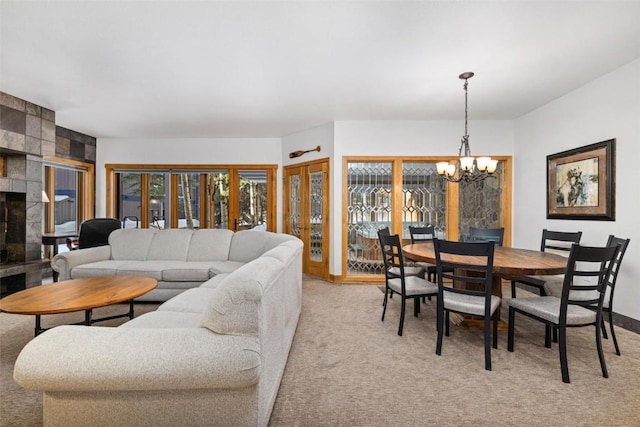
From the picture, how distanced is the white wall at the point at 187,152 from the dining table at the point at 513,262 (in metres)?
3.32

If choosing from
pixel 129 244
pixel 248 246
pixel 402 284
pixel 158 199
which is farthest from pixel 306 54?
pixel 158 199

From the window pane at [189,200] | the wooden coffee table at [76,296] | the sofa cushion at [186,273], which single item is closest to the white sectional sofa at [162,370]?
the wooden coffee table at [76,296]

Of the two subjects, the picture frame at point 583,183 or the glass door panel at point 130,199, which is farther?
the glass door panel at point 130,199

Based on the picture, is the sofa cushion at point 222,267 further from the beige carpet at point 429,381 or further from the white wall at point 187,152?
the white wall at point 187,152

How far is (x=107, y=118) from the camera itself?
4.30 metres

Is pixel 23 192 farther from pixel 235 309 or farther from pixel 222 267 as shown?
pixel 235 309

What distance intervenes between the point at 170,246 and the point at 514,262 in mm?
3868

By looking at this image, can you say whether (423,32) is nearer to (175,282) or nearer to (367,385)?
(367,385)

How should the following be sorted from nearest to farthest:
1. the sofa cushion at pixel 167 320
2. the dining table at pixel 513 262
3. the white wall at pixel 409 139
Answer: the sofa cushion at pixel 167 320 < the dining table at pixel 513 262 < the white wall at pixel 409 139

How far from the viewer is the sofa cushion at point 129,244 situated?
12.3 feet

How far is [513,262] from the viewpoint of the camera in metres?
2.24

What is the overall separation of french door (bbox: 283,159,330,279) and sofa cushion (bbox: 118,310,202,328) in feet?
9.49

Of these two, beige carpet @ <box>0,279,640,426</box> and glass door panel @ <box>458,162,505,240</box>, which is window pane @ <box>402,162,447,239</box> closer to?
glass door panel @ <box>458,162,505,240</box>

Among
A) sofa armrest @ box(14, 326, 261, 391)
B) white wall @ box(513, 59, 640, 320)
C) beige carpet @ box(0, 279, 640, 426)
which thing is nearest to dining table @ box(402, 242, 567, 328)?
beige carpet @ box(0, 279, 640, 426)
